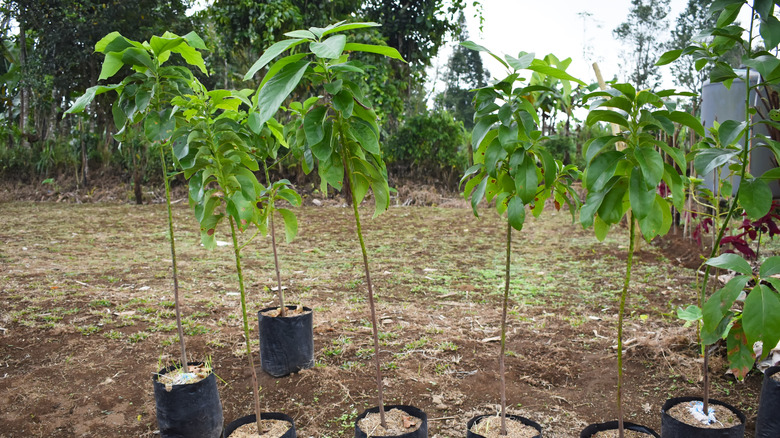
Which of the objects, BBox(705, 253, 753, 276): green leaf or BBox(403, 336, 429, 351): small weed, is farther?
BBox(403, 336, 429, 351): small weed

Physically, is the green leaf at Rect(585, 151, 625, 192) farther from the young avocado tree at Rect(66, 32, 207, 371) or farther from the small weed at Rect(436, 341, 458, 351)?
the small weed at Rect(436, 341, 458, 351)

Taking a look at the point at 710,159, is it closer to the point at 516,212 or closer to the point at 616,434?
the point at 516,212

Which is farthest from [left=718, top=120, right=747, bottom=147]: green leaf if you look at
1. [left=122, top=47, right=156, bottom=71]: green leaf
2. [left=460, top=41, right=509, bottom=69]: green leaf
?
[left=122, top=47, right=156, bottom=71]: green leaf

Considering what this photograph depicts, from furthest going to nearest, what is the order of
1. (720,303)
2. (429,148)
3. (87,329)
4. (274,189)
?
(429,148)
(87,329)
(274,189)
(720,303)

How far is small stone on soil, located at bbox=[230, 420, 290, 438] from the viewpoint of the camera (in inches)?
70.8

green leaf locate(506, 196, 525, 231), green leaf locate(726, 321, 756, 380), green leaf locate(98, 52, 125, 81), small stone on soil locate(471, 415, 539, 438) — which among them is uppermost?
green leaf locate(98, 52, 125, 81)

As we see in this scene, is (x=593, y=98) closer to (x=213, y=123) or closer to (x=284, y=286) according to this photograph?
(x=213, y=123)

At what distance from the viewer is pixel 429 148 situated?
991cm

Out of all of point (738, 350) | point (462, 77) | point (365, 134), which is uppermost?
point (462, 77)

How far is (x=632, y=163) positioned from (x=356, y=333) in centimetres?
208

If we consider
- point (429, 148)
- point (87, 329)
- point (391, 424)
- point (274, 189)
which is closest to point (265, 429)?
point (391, 424)

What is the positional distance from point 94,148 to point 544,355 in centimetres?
1059

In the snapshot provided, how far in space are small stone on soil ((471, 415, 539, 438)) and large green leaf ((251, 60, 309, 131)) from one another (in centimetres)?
120

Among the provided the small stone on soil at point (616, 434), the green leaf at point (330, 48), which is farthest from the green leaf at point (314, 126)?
the small stone on soil at point (616, 434)
